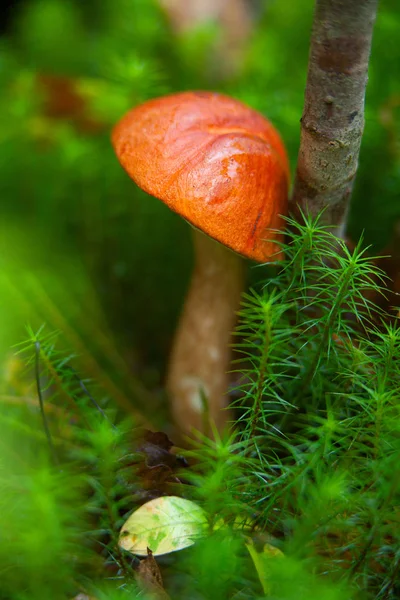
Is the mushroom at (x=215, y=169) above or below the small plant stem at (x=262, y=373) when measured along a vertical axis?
above

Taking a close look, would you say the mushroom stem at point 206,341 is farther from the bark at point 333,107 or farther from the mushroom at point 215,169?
the bark at point 333,107

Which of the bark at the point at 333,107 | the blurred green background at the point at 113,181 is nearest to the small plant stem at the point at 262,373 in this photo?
the bark at the point at 333,107

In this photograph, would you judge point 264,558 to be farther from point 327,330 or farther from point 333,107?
point 333,107

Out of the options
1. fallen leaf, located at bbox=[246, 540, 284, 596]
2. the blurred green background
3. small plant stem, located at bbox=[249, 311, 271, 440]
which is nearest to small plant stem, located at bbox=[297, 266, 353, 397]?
small plant stem, located at bbox=[249, 311, 271, 440]

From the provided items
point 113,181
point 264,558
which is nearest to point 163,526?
point 264,558

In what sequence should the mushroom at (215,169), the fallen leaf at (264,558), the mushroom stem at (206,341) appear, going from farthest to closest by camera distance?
the mushroom stem at (206,341)
the mushroom at (215,169)
the fallen leaf at (264,558)

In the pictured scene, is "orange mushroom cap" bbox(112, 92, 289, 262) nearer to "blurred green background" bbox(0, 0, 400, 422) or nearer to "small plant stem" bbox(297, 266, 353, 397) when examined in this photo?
"small plant stem" bbox(297, 266, 353, 397)
